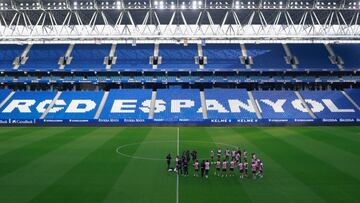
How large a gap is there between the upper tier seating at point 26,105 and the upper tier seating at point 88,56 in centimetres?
628

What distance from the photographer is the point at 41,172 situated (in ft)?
70.3

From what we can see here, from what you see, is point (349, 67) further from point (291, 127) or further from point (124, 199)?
point (124, 199)

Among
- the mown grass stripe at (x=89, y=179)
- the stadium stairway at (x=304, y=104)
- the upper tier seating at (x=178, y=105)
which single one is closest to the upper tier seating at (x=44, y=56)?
the upper tier seating at (x=178, y=105)

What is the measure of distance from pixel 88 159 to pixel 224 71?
119 feet

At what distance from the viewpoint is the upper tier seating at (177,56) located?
193 feet

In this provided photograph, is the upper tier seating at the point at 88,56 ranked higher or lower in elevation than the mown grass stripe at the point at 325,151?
higher

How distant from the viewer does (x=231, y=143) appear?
32.1 metres

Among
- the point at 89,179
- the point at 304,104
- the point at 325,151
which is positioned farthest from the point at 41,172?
the point at 304,104

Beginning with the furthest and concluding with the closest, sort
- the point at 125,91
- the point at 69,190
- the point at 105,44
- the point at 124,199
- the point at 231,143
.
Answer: the point at 105,44 < the point at 125,91 < the point at 231,143 < the point at 69,190 < the point at 124,199

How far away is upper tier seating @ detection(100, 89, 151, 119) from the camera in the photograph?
160 ft

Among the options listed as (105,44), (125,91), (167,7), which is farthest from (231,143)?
(105,44)

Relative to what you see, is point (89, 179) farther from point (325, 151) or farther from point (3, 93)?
point (3, 93)

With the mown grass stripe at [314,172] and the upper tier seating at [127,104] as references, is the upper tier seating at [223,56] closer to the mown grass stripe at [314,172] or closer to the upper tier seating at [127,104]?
the upper tier seating at [127,104]

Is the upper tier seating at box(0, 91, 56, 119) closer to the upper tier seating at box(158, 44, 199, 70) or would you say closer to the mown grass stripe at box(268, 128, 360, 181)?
the upper tier seating at box(158, 44, 199, 70)
